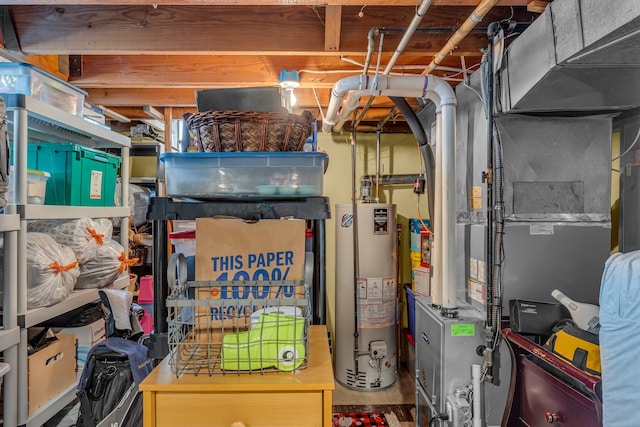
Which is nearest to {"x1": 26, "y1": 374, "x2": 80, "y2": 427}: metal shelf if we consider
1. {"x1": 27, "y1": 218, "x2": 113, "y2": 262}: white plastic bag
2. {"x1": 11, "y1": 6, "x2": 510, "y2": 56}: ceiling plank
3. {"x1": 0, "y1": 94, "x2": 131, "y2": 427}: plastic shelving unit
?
{"x1": 0, "y1": 94, "x2": 131, "y2": 427}: plastic shelving unit

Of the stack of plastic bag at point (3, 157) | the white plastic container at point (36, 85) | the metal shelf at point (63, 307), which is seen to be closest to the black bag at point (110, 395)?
the metal shelf at point (63, 307)

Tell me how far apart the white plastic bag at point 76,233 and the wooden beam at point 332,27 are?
1.64 meters

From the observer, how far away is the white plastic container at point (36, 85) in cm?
191

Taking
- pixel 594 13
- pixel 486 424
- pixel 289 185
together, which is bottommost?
pixel 486 424

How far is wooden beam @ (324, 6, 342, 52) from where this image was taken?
1949 millimetres

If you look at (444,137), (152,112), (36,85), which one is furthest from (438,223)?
(152,112)

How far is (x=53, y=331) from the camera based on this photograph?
227 cm

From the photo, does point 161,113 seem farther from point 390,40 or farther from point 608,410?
point 608,410

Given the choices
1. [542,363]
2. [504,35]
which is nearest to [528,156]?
[504,35]

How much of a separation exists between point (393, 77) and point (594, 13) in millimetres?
1119

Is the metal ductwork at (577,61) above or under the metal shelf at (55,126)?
above

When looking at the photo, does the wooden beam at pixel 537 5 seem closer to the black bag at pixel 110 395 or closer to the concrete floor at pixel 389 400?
the black bag at pixel 110 395

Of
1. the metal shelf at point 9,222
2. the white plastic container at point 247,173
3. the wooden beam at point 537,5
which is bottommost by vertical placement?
the metal shelf at point 9,222

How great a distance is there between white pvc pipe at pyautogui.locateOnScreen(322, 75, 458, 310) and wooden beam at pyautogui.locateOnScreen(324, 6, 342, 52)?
23 cm
